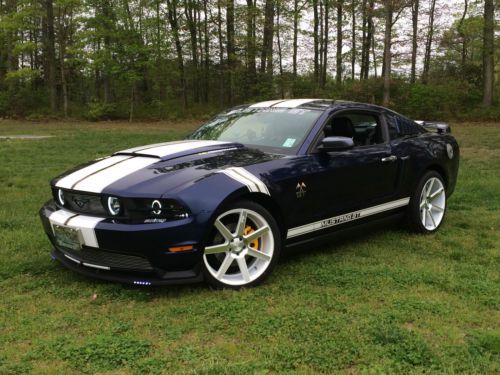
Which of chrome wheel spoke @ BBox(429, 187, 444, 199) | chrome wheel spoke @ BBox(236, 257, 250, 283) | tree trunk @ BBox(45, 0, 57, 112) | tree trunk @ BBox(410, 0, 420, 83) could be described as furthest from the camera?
tree trunk @ BBox(45, 0, 57, 112)

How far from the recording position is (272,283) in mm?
3809

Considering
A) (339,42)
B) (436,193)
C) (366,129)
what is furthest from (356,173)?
(339,42)

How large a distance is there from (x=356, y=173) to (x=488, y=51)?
23.2 meters

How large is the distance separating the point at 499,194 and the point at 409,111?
18.4 metres

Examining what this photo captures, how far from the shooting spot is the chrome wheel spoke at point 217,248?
3453 millimetres

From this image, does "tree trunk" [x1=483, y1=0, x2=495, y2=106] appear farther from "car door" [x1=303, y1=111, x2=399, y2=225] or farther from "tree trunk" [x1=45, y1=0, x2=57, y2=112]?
"tree trunk" [x1=45, y1=0, x2=57, y2=112]

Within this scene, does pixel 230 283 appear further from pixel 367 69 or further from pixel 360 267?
pixel 367 69

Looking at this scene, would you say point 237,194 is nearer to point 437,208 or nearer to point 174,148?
point 174,148

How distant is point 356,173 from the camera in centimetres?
448

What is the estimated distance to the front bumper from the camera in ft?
10.8

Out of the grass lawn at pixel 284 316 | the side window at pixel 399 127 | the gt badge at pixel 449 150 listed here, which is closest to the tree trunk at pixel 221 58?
the gt badge at pixel 449 150

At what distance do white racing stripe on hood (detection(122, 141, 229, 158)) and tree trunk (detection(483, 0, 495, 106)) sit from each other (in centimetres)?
2285

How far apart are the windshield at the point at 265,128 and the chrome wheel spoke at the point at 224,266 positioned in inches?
42.7

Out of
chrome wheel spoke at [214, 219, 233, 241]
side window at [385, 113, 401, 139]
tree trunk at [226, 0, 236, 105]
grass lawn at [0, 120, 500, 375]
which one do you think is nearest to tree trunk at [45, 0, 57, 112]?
tree trunk at [226, 0, 236, 105]
